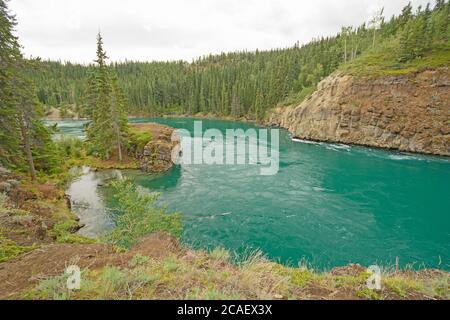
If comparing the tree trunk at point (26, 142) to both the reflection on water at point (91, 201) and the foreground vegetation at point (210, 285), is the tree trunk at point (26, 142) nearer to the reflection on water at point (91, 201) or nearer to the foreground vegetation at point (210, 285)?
the reflection on water at point (91, 201)

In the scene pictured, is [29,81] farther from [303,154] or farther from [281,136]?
[281,136]

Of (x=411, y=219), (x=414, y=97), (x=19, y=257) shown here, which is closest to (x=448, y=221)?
(x=411, y=219)

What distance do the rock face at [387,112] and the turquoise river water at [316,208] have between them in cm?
699

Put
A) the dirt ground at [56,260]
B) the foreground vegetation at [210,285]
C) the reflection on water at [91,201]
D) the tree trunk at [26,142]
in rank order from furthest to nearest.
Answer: the tree trunk at [26,142], the reflection on water at [91,201], the dirt ground at [56,260], the foreground vegetation at [210,285]

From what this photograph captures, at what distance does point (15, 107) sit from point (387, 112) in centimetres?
5078

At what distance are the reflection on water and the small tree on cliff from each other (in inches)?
177

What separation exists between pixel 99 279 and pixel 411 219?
891 inches

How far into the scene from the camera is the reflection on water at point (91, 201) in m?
17.7

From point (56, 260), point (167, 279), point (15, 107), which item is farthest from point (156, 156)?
point (167, 279)

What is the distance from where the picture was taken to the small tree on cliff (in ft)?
107

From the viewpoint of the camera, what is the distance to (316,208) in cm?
2091

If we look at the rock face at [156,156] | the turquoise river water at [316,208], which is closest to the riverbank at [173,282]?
the turquoise river water at [316,208]

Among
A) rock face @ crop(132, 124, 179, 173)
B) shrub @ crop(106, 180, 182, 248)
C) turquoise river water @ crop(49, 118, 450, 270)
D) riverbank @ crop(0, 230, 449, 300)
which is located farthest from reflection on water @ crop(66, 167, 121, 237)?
riverbank @ crop(0, 230, 449, 300)

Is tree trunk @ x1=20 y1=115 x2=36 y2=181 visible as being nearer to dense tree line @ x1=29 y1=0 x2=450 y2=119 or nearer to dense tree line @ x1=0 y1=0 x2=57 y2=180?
dense tree line @ x1=0 y1=0 x2=57 y2=180
